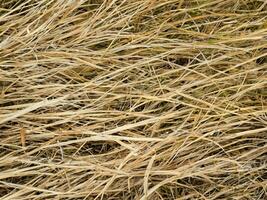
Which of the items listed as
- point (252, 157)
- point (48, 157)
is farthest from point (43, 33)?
point (252, 157)

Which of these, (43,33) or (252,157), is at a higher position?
(43,33)

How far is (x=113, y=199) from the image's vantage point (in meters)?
1.30

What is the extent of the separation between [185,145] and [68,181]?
30cm

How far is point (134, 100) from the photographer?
1.34 meters

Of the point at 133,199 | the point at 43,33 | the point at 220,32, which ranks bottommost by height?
the point at 133,199

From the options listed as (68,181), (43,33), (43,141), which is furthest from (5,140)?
(43,33)

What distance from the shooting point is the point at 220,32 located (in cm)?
141

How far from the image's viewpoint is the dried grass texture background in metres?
1.29

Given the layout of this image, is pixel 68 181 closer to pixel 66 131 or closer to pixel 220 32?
pixel 66 131

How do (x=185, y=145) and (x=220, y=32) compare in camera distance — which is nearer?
(x=185, y=145)

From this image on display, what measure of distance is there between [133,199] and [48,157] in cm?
24

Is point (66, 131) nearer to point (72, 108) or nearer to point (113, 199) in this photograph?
point (72, 108)

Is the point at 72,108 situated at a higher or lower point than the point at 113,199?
higher

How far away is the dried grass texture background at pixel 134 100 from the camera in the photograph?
1.29 meters
